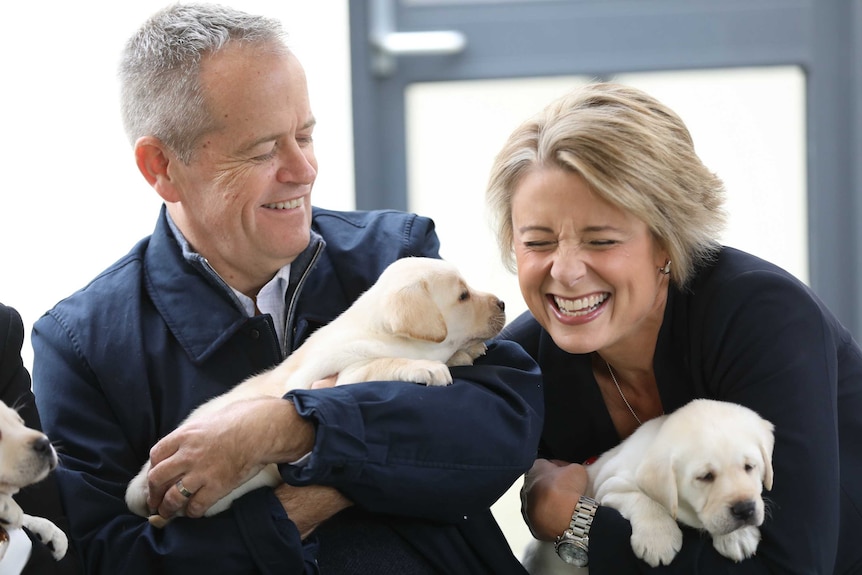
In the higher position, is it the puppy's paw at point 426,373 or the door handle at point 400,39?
the door handle at point 400,39

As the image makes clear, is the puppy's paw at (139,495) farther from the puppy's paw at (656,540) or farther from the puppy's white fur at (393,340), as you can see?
the puppy's paw at (656,540)

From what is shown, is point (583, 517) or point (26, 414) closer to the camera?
point (26, 414)

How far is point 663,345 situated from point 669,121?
16.7 inches

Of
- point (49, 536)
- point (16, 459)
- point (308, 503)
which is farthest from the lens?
point (308, 503)

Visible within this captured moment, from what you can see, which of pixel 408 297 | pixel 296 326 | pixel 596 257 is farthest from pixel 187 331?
pixel 596 257

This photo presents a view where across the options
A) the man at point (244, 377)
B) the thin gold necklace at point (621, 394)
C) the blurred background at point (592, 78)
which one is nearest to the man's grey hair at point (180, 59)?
the man at point (244, 377)

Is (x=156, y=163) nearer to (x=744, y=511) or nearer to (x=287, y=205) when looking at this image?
(x=287, y=205)

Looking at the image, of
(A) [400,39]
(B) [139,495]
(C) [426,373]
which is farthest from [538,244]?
(A) [400,39]

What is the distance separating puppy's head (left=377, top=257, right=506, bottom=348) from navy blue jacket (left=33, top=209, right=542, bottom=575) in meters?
0.07

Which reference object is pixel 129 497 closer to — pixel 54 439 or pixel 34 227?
pixel 54 439

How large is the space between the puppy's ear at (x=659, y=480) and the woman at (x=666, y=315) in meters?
0.07

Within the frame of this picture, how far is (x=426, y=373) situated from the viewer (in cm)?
178

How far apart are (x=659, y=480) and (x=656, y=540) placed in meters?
0.10

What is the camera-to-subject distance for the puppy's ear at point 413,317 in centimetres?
186
